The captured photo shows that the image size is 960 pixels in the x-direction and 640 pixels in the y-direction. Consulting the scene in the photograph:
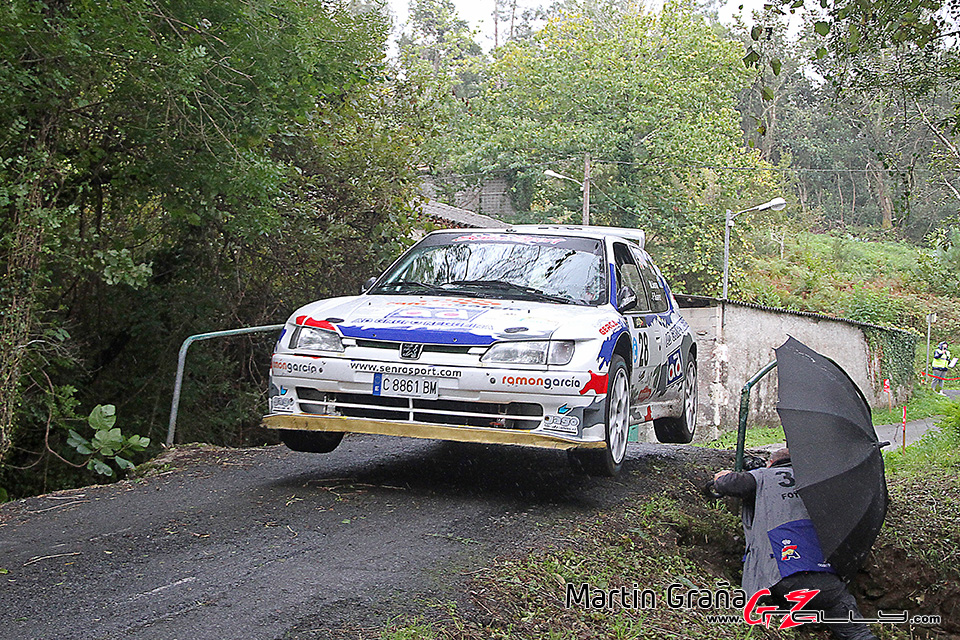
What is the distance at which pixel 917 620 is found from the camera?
6801 mm

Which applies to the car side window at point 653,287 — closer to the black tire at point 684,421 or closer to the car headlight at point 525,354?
the black tire at point 684,421

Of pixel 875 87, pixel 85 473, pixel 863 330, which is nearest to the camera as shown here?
pixel 85 473

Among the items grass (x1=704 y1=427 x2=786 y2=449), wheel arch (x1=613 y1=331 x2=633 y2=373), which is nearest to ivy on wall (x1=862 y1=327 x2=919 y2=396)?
grass (x1=704 y1=427 x2=786 y2=449)

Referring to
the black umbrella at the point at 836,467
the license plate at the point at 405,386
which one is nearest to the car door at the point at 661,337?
the black umbrella at the point at 836,467

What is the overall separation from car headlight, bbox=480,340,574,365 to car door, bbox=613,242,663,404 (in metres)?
1.15

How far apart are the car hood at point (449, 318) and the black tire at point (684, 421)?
9.84ft

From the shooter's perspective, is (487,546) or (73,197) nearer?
(487,546)

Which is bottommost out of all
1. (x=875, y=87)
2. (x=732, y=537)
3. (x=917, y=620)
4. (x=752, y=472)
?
(x=917, y=620)

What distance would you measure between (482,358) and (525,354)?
0.93 ft

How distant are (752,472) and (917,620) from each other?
73.4 inches

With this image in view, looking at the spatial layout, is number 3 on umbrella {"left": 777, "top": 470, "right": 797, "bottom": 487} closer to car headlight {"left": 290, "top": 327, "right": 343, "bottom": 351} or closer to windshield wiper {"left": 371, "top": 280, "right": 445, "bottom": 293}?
windshield wiper {"left": 371, "top": 280, "right": 445, "bottom": 293}

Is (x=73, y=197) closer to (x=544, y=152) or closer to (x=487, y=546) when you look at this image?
(x=487, y=546)

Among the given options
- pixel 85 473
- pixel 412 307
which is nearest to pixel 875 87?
pixel 412 307

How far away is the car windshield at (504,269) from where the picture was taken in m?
7.03
